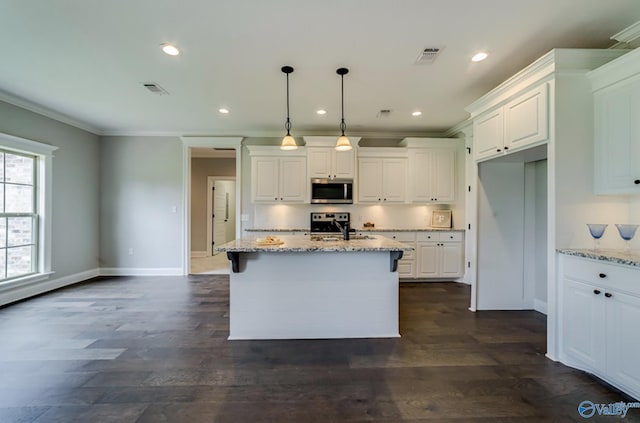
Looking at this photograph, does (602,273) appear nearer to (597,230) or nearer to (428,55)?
→ (597,230)

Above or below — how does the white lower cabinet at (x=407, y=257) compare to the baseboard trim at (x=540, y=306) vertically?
above

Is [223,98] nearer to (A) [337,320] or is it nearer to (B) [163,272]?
(A) [337,320]

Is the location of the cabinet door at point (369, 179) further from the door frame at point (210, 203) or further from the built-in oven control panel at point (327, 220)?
the door frame at point (210, 203)

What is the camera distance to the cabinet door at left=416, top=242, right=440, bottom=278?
15.6 feet

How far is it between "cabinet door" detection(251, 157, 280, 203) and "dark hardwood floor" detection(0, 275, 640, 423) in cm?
228

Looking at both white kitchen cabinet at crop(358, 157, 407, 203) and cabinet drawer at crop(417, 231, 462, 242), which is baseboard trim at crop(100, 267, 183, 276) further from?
cabinet drawer at crop(417, 231, 462, 242)

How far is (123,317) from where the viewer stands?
322 centimetres

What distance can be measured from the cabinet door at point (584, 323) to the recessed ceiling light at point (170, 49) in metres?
3.82

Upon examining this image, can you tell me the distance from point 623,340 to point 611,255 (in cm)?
55

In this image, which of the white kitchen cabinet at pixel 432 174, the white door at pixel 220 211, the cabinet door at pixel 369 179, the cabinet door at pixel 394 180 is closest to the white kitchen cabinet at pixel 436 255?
the white kitchen cabinet at pixel 432 174

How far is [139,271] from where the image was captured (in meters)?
5.24

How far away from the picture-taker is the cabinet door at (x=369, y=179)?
502 centimetres

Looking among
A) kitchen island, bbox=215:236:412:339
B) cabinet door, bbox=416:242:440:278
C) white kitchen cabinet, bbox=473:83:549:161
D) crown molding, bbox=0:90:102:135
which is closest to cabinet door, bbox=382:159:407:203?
cabinet door, bbox=416:242:440:278

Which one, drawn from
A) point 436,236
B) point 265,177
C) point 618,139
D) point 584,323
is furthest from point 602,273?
point 265,177
